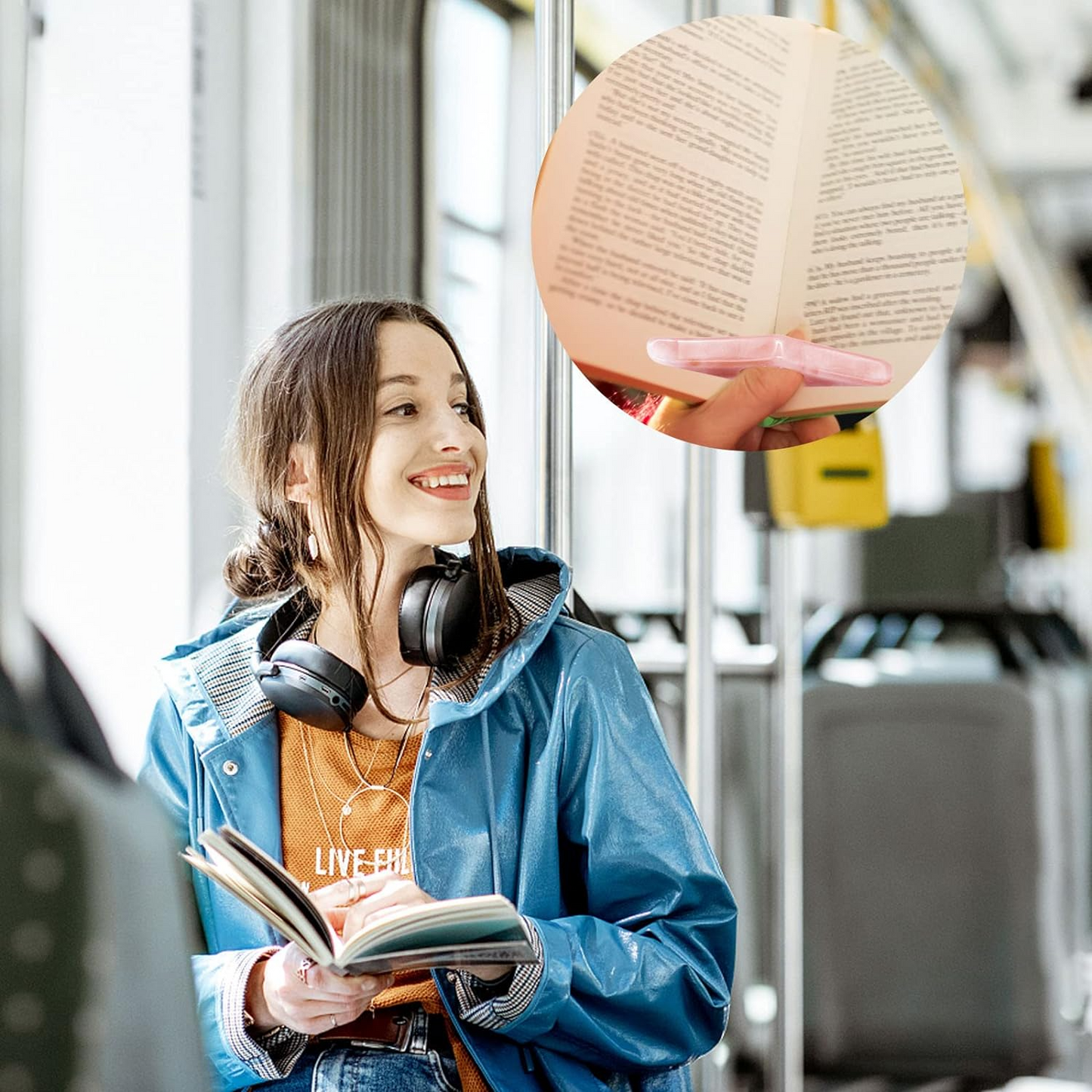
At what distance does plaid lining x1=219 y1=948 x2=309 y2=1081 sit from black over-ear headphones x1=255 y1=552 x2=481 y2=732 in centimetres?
25

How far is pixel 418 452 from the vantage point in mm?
1504

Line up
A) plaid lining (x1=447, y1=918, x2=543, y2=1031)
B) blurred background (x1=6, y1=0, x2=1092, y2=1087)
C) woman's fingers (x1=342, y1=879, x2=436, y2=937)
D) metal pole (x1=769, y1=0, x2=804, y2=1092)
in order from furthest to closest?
metal pole (x1=769, y1=0, x2=804, y2=1092)
blurred background (x1=6, y1=0, x2=1092, y2=1087)
plaid lining (x1=447, y1=918, x2=543, y2=1031)
woman's fingers (x1=342, y1=879, x2=436, y2=937)

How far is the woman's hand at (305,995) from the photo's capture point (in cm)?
128

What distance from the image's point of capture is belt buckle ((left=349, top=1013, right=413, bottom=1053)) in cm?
144

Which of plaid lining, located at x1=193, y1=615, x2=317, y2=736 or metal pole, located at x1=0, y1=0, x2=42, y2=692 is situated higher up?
metal pole, located at x1=0, y1=0, x2=42, y2=692

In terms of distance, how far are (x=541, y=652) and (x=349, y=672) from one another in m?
0.21

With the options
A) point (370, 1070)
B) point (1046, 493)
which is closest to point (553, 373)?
point (370, 1070)

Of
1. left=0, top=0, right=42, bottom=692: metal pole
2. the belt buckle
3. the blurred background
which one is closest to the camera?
left=0, top=0, right=42, bottom=692: metal pole

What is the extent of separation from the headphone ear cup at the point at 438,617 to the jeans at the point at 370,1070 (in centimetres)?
37

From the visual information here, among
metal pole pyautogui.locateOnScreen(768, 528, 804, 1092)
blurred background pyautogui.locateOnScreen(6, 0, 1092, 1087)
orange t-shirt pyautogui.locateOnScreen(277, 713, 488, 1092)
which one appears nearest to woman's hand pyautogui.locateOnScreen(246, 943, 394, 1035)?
orange t-shirt pyautogui.locateOnScreen(277, 713, 488, 1092)

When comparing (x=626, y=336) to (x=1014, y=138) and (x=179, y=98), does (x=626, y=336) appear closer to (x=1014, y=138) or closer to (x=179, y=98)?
(x=179, y=98)

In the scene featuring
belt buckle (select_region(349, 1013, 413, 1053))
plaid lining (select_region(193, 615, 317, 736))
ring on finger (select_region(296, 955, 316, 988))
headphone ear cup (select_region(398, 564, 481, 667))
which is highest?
headphone ear cup (select_region(398, 564, 481, 667))

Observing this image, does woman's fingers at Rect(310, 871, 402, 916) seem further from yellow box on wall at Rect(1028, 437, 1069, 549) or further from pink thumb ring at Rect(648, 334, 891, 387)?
yellow box on wall at Rect(1028, 437, 1069, 549)

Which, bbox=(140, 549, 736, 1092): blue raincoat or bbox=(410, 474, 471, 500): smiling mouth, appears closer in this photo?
bbox=(140, 549, 736, 1092): blue raincoat
